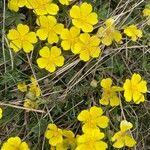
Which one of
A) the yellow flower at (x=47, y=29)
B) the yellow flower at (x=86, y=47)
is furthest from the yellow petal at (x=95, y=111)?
the yellow flower at (x=47, y=29)

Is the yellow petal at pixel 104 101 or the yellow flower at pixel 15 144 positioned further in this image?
the yellow petal at pixel 104 101

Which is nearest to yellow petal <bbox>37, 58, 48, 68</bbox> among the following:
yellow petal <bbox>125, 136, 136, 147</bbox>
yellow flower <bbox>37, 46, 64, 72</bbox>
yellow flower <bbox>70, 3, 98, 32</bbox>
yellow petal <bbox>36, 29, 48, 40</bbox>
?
yellow flower <bbox>37, 46, 64, 72</bbox>

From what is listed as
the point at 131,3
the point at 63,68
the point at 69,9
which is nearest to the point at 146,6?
the point at 131,3

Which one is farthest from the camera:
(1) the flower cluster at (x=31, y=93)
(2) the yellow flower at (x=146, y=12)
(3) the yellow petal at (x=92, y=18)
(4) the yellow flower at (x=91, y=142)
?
(2) the yellow flower at (x=146, y=12)

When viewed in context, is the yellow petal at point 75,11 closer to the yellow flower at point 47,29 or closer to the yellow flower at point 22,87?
the yellow flower at point 47,29

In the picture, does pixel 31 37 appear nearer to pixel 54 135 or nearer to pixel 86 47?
pixel 86 47

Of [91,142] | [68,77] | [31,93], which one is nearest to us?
[91,142]

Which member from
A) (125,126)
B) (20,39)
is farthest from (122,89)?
(20,39)
